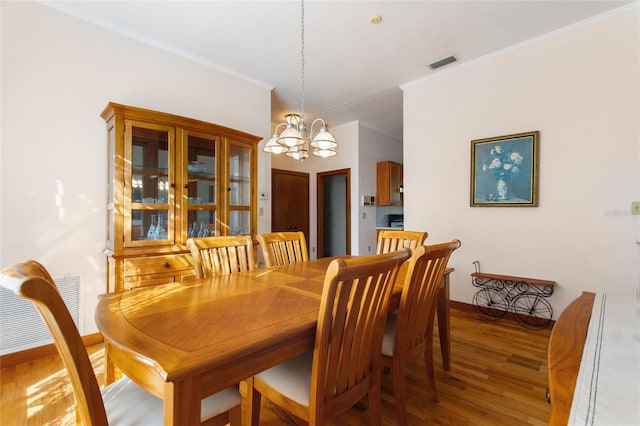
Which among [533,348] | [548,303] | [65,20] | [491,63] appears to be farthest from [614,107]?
[65,20]

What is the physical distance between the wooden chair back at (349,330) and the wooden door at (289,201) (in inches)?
159

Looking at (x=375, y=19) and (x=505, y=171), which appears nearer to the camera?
(x=375, y=19)

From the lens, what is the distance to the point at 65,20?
7.61ft

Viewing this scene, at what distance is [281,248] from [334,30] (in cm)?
203

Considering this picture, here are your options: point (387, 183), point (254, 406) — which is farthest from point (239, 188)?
point (387, 183)

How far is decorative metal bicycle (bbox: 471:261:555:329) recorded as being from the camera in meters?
2.76

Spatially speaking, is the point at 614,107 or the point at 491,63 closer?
the point at 614,107

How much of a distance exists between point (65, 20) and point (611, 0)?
442cm

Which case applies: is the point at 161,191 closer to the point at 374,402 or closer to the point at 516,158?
the point at 374,402

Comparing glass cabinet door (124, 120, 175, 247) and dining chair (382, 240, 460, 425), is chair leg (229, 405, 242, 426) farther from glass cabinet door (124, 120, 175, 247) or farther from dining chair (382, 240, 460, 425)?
glass cabinet door (124, 120, 175, 247)

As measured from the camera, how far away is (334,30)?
103 inches

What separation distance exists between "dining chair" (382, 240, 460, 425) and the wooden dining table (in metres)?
0.10

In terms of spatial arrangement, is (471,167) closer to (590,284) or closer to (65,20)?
(590,284)

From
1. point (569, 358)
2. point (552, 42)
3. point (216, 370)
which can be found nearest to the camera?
point (569, 358)
